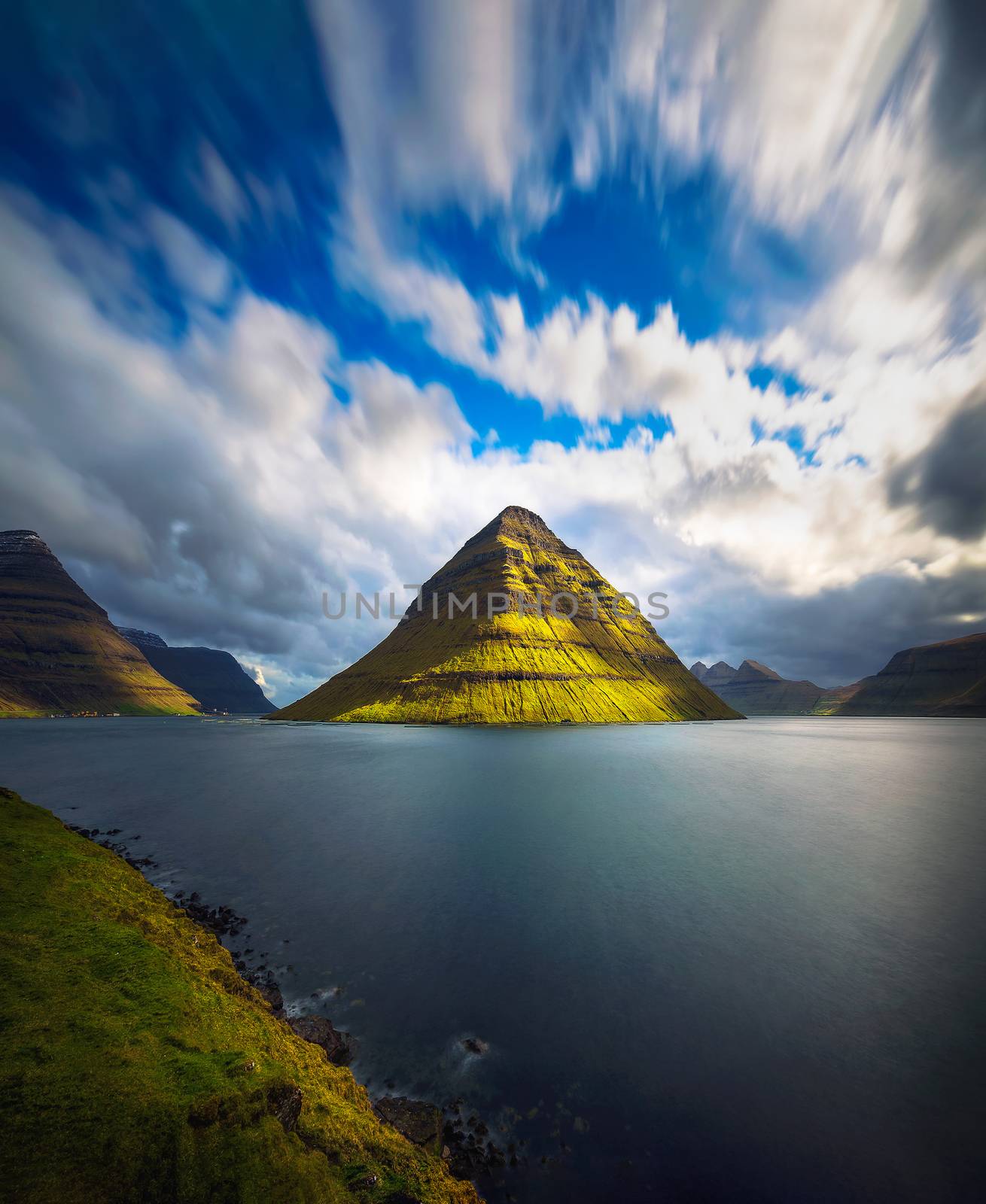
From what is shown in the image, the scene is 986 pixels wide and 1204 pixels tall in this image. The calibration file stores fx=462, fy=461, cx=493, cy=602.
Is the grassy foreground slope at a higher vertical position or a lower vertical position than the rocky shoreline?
higher

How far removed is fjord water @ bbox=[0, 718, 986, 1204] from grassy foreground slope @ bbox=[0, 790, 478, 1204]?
325cm

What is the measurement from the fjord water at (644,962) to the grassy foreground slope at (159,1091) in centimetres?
325

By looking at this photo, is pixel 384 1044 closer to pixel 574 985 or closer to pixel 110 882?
pixel 574 985

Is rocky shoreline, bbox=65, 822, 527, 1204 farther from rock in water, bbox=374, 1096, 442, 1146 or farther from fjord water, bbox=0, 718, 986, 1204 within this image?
fjord water, bbox=0, 718, 986, 1204

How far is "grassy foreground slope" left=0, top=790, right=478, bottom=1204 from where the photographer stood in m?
6.36

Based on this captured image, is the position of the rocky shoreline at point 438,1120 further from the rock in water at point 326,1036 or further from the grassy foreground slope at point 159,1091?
the grassy foreground slope at point 159,1091

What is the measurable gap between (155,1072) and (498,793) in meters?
43.6

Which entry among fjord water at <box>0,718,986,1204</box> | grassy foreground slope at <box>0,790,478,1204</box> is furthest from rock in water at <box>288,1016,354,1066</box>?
grassy foreground slope at <box>0,790,478,1204</box>

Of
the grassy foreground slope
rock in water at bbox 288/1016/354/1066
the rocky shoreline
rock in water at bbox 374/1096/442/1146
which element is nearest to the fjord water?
the rocky shoreline

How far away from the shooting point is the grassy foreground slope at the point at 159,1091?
6.36 meters

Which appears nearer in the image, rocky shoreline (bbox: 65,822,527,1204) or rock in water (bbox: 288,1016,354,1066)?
rocky shoreline (bbox: 65,822,527,1204)

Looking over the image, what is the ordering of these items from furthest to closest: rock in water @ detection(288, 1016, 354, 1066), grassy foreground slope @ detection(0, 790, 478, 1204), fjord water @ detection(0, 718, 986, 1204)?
rock in water @ detection(288, 1016, 354, 1066), fjord water @ detection(0, 718, 986, 1204), grassy foreground slope @ detection(0, 790, 478, 1204)

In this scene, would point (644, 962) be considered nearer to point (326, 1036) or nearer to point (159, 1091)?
point (326, 1036)

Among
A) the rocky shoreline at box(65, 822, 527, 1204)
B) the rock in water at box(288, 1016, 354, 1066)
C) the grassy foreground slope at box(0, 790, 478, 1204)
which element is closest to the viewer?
the grassy foreground slope at box(0, 790, 478, 1204)
